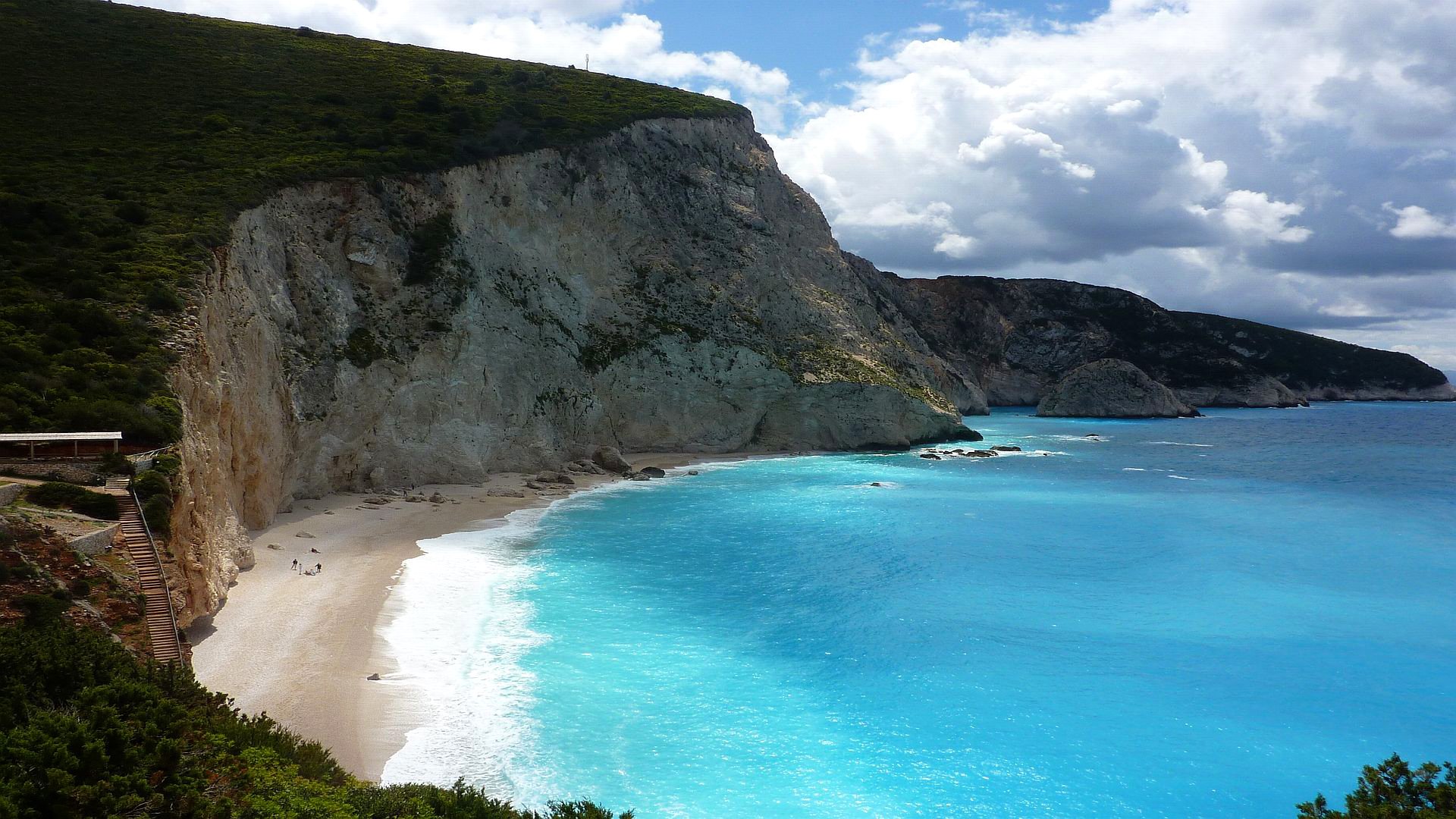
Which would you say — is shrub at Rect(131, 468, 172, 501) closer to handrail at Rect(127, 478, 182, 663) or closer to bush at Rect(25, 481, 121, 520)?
handrail at Rect(127, 478, 182, 663)

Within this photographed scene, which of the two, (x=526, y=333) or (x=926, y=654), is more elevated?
(x=526, y=333)

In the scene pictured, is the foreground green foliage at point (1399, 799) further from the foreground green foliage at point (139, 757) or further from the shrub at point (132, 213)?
the shrub at point (132, 213)

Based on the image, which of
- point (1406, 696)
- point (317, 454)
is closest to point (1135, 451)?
point (1406, 696)

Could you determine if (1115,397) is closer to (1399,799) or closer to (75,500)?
(1399,799)

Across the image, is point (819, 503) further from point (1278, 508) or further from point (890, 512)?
point (1278, 508)

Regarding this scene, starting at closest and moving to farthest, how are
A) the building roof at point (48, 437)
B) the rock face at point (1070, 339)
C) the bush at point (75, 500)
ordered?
the bush at point (75, 500), the building roof at point (48, 437), the rock face at point (1070, 339)

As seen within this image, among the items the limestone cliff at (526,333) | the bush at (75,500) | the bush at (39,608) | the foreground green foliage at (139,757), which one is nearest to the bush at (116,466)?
the bush at (75,500)

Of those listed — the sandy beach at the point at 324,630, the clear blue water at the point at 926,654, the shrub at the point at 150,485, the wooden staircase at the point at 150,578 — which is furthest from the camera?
the shrub at the point at 150,485

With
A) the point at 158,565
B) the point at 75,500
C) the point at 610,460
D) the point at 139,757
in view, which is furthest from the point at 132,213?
the point at 139,757
